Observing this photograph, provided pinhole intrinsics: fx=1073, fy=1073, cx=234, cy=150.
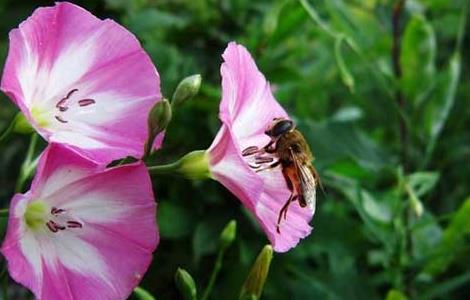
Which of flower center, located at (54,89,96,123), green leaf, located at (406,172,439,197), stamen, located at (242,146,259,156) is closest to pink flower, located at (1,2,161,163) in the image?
flower center, located at (54,89,96,123)

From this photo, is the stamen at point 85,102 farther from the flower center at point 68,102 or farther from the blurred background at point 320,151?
the blurred background at point 320,151

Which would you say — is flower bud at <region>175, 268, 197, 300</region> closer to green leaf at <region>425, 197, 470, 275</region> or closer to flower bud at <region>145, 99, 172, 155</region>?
flower bud at <region>145, 99, 172, 155</region>

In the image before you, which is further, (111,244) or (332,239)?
(332,239)

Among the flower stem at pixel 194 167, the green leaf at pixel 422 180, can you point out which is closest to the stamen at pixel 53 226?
the flower stem at pixel 194 167

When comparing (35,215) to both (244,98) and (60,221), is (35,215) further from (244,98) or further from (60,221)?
(244,98)

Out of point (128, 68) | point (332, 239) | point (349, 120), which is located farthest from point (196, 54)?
point (128, 68)

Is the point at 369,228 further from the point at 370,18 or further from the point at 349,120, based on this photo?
the point at 370,18
